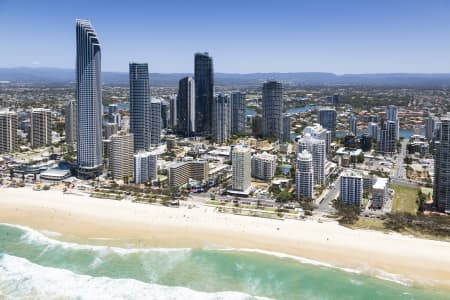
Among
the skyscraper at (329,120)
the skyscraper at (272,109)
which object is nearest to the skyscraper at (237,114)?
the skyscraper at (272,109)

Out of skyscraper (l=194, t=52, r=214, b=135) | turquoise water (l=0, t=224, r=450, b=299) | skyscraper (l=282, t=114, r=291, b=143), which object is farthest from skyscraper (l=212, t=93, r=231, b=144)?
turquoise water (l=0, t=224, r=450, b=299)

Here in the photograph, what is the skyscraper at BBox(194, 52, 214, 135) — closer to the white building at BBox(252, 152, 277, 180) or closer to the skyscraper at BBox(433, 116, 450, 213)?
the white building at BBox(252, 152, 277, 180)

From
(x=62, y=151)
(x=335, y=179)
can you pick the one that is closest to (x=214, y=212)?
(x=335, y=179)

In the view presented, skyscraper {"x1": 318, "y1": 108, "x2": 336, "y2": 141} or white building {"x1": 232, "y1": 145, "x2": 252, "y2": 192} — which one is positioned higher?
skyscraper {"x1": 318, "y1": 108, "x2": 336, "y2": 141}

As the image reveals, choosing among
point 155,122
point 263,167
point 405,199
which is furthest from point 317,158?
point 155,122

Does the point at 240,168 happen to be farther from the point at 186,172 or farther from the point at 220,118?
the point at 220,118

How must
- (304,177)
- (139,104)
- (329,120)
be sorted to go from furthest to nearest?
1. (329,120)
2. (139,104)
3. (304,177)

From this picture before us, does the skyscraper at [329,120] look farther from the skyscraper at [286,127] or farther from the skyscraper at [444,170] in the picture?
the skyscraper at [444,170]
